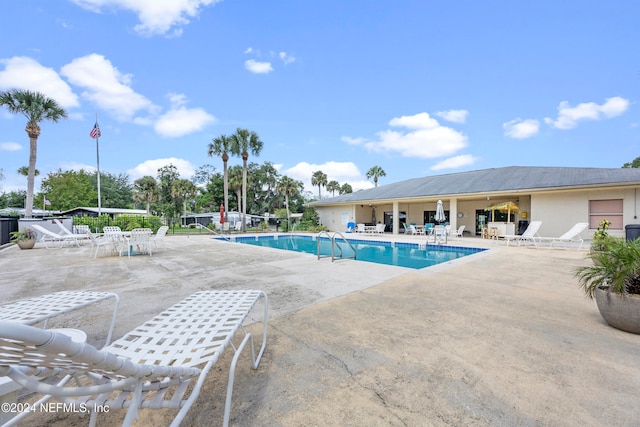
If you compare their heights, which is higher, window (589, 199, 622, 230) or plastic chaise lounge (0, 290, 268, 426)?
window (589, 199, 622, 230)

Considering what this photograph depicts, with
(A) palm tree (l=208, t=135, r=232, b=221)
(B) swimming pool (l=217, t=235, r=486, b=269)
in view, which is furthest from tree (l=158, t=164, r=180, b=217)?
(B) swimming pool (l=217, t=235, r=486, b=269)

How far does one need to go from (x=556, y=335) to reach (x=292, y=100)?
73.3 feet

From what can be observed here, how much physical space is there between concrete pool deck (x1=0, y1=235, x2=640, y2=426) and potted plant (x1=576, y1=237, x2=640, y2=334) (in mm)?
159

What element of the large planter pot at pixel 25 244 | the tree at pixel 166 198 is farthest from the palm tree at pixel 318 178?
the large planter pot at pixel 25 244

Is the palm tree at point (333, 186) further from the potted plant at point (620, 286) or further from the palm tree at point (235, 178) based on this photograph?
the potted plant at point (620, 286)

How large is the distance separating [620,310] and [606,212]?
13.1 metres

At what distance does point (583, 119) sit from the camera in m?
19.9

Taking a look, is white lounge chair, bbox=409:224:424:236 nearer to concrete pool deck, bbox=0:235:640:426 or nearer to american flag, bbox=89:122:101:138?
concrete pool deck, bbox=0:235:640:426

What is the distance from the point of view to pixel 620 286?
273 centimetres

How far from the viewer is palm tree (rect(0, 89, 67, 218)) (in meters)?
13.9

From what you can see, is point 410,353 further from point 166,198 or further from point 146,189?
point 166,198

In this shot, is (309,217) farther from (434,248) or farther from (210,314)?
(210,314)

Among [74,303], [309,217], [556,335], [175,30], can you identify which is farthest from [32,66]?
[556,335]

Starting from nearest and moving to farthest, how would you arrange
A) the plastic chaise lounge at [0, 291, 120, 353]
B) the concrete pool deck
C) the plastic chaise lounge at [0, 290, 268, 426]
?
the plastic chaise lounge at [0, 290, 268, 426] < the concrete pool deck < the plastic chaise lounge at [0, 291, 120, 353]
